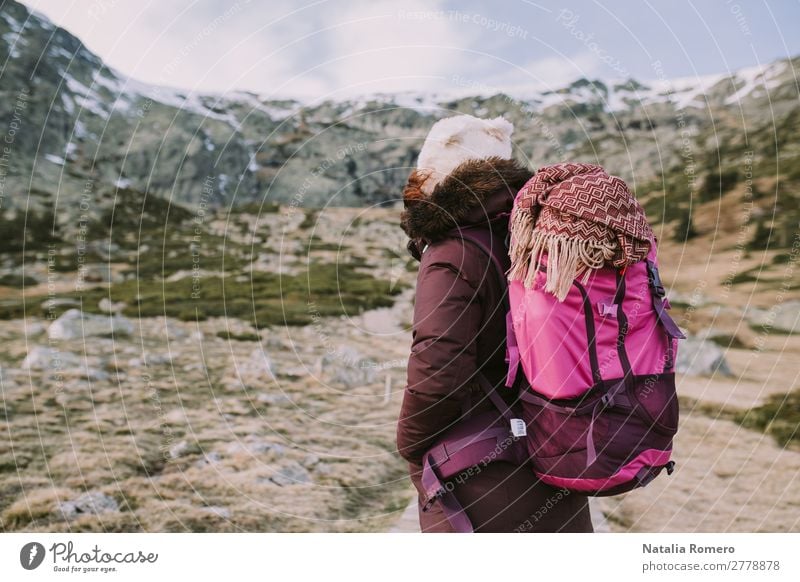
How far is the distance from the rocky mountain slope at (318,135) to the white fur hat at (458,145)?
24.5 metres

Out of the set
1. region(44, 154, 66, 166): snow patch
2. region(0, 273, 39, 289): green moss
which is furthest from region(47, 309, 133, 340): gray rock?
region(44, 154, 66, 166): snow patch

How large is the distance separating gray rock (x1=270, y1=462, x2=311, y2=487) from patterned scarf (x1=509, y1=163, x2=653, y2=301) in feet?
15.8

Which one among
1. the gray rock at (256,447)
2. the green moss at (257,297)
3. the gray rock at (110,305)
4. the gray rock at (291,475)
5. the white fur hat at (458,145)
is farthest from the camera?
the gray rock at (110,305)

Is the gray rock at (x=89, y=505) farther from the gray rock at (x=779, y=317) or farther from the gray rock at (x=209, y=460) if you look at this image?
the gray rock at (x=779, y=317)

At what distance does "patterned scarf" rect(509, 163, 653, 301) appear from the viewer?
8.89 ft

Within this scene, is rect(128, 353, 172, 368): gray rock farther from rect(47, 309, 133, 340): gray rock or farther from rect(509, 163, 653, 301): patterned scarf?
rect(509, 163, 653, 301): patterned scarf

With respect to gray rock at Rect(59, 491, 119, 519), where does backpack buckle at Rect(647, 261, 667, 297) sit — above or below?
above

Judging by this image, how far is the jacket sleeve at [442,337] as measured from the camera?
2826 mm

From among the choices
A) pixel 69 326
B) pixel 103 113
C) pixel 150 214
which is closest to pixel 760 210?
pixel 69 326

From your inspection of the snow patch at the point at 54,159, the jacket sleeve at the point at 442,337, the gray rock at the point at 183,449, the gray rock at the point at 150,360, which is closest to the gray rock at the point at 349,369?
the gray rock at the point at 150,360

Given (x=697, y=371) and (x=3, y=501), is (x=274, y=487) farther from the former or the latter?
(x=697, y=371)

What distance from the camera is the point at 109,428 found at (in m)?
8.12
